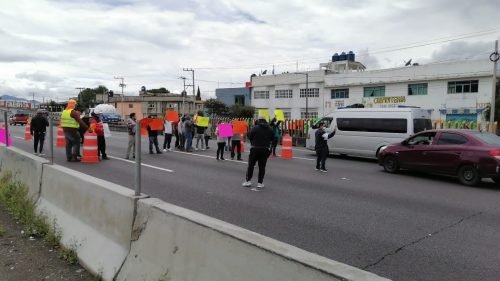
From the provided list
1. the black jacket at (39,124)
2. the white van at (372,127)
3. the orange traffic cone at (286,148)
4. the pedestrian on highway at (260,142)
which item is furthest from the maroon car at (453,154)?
the black jacket at (39,124)

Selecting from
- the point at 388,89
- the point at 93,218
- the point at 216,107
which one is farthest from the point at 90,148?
the point at 216,107

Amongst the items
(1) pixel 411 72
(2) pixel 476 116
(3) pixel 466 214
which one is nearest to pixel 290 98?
(1) pixel 411 72

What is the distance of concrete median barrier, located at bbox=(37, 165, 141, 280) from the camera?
4.27 metres

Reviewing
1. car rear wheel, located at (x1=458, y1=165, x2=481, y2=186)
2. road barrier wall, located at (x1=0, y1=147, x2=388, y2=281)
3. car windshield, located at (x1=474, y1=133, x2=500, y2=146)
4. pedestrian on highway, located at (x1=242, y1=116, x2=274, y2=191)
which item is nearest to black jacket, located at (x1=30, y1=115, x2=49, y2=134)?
pedestrian on highway, located at (x1=242, y1=116, x2=274, y2=191)

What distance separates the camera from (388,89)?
5116cm

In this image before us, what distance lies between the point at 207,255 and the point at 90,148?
35.8 feet

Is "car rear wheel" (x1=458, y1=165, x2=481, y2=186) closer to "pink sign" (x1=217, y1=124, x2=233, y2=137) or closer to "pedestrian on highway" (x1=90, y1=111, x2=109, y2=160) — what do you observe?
"pink sign" (x1=217, y1=124, x2=233, y2=137)

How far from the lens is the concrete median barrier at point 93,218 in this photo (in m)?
4.27

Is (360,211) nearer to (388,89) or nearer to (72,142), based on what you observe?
(72,142)

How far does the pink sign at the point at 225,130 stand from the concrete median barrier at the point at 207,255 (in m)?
11.2

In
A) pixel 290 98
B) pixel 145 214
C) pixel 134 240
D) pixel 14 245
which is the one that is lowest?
pixel 14 245

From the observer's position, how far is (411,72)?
48.7 meters

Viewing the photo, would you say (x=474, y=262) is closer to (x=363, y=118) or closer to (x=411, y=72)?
(x=363, y=118)

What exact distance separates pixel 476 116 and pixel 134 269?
45.6 metres
